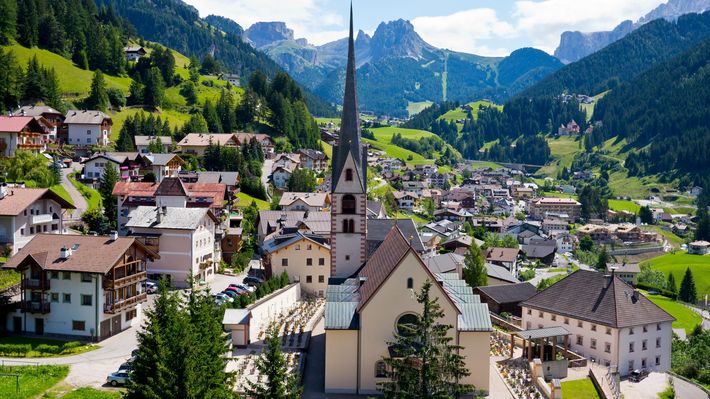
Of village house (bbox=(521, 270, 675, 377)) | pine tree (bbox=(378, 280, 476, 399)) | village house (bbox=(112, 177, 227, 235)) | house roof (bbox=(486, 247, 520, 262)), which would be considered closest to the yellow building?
pine tree (bbox=(378, 280, 476, 399))

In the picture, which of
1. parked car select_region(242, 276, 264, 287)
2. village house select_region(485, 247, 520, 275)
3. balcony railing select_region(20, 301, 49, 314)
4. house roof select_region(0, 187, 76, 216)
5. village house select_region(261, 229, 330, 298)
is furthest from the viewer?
village house select_region(485, 247, 520, 275)

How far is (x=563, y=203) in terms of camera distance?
584 feet

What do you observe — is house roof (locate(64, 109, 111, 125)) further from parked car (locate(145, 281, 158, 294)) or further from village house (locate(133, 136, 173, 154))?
parked car (locate(145, 281, 158, 294))

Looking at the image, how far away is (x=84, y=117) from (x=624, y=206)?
153 m

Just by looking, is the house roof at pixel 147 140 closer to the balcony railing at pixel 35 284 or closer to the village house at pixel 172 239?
the village house at pixel 172 239

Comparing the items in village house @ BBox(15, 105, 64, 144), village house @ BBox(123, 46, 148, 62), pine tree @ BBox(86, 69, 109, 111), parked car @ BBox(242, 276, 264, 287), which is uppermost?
village house @ BBox(123, 46, 148, 62)

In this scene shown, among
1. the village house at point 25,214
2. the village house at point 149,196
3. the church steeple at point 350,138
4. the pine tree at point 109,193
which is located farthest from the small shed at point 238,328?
the pine tree at point 109,193

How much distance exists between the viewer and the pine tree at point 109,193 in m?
65.8

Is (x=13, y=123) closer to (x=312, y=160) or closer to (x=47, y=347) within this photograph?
(x=47, y=347)

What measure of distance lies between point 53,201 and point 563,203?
150621 mm

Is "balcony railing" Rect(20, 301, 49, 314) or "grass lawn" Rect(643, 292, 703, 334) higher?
"balcony railing" Rect(20, 301, 49, 314)

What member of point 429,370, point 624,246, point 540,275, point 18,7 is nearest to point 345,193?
point 429,370

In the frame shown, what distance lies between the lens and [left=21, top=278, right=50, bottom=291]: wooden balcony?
39.6m

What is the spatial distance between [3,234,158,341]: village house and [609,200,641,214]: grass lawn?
168 metres
